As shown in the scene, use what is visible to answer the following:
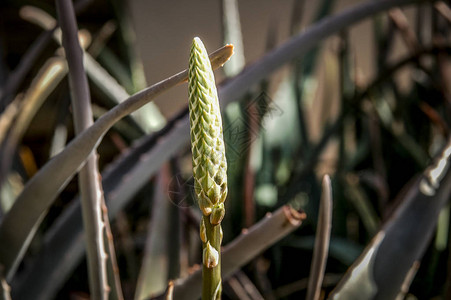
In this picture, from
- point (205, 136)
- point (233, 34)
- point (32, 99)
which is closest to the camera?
point (205, 136)

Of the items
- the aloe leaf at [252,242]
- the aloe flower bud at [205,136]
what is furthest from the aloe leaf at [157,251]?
the aloe flower bud at [205,136]

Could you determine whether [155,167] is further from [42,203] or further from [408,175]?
[408,175]

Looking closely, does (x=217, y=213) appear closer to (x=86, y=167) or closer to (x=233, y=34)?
(x=86, y=167)

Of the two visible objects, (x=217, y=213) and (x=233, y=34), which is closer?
(x=217, y=213)

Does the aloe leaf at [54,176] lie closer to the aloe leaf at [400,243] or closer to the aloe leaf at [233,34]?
the aloe leaf at [400,243]

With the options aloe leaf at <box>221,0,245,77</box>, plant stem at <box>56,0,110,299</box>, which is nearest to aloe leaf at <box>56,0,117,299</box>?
plant stem at <box>56,0,110,299</box>

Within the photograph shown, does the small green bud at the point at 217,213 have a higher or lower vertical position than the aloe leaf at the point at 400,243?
higher

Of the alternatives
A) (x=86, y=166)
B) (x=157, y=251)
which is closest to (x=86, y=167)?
(x=86, y=166)

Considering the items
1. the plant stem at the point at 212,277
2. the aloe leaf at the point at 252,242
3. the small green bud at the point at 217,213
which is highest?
the small green bud at the point at 217,213
